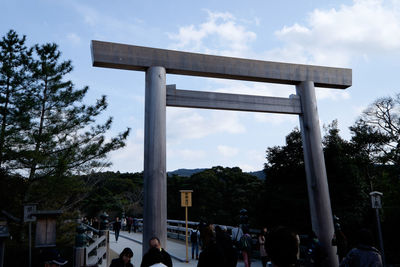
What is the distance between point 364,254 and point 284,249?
2523 mm

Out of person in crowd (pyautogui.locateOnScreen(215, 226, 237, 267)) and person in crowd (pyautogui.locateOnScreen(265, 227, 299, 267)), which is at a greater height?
person in crowd (pyautogui.locateOnScreen(265, 227, 299, 267))

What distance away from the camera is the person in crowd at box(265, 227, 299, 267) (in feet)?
6.35

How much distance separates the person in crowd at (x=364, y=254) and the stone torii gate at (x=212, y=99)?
3.75 meters

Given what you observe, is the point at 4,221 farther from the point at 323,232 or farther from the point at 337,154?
the point at 337,154

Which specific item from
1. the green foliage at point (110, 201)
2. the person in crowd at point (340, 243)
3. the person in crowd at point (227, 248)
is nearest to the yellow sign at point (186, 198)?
the person in crowd at point (340, 243)

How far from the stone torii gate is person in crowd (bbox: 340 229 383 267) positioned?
12.3ft

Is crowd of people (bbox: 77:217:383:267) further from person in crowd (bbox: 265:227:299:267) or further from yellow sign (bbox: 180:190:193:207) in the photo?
yellow sign (bbox: 180:190:193:207)

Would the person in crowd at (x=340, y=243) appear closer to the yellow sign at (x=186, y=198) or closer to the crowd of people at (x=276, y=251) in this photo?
the crowd of people at (x=276, y=251)

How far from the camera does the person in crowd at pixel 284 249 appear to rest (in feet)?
6.35

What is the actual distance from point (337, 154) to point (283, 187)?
3049 millimetres

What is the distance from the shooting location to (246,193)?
3241 centimetres

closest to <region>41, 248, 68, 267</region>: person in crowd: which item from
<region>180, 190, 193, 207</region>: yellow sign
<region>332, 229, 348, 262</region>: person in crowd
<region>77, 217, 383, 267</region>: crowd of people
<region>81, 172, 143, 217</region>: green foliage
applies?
<region>77, 217, 383, 267</region>: crowd of people

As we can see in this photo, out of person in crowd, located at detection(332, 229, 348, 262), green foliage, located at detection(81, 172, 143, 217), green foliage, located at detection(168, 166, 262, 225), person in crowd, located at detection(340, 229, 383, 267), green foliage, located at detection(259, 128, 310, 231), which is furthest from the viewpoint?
green foliage, located at detection(81, 172, 143, 217)

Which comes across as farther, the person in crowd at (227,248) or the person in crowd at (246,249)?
the person in crowd at (246,249)
